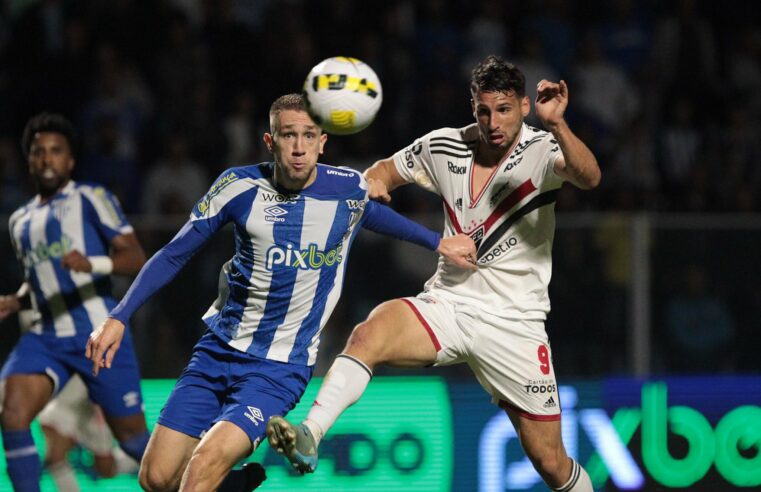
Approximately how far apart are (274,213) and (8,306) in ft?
7.13

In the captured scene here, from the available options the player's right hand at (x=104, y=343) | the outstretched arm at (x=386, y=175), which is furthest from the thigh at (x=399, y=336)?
the player's right hand at (x=104, y=343)

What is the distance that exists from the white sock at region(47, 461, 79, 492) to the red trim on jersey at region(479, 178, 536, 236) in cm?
296

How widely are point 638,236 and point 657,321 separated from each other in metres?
0.62

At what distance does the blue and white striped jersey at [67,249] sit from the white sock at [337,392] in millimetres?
2037

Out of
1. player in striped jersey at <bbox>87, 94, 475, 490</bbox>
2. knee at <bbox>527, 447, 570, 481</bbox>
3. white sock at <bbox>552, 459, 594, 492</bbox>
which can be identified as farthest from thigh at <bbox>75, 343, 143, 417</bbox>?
white sock at <bbox>552, 459, 594, 492</bbox>

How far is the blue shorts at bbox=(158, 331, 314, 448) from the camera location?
552cm

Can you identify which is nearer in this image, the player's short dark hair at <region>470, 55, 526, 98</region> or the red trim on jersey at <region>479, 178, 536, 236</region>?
the player's short dark hair at <region>470, 55, 526, 98</region>

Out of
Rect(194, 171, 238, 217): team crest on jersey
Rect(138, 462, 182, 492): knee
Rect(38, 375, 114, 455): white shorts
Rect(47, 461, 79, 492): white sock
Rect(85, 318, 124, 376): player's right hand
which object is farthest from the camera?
Rect(38, 375, 114, 455): white shorts

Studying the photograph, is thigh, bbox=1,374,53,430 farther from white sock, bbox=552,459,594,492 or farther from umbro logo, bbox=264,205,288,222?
white sock, bbox=552,459,594,492

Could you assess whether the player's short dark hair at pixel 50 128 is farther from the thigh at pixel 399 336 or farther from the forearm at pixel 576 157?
the forearm at pixel 576 157

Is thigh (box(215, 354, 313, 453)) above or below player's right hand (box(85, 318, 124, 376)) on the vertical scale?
below

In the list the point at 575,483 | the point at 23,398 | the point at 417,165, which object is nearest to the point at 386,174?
the point at 417,165

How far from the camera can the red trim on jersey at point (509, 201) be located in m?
6.08

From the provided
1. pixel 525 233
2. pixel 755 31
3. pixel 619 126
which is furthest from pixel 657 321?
pixel 755 31
